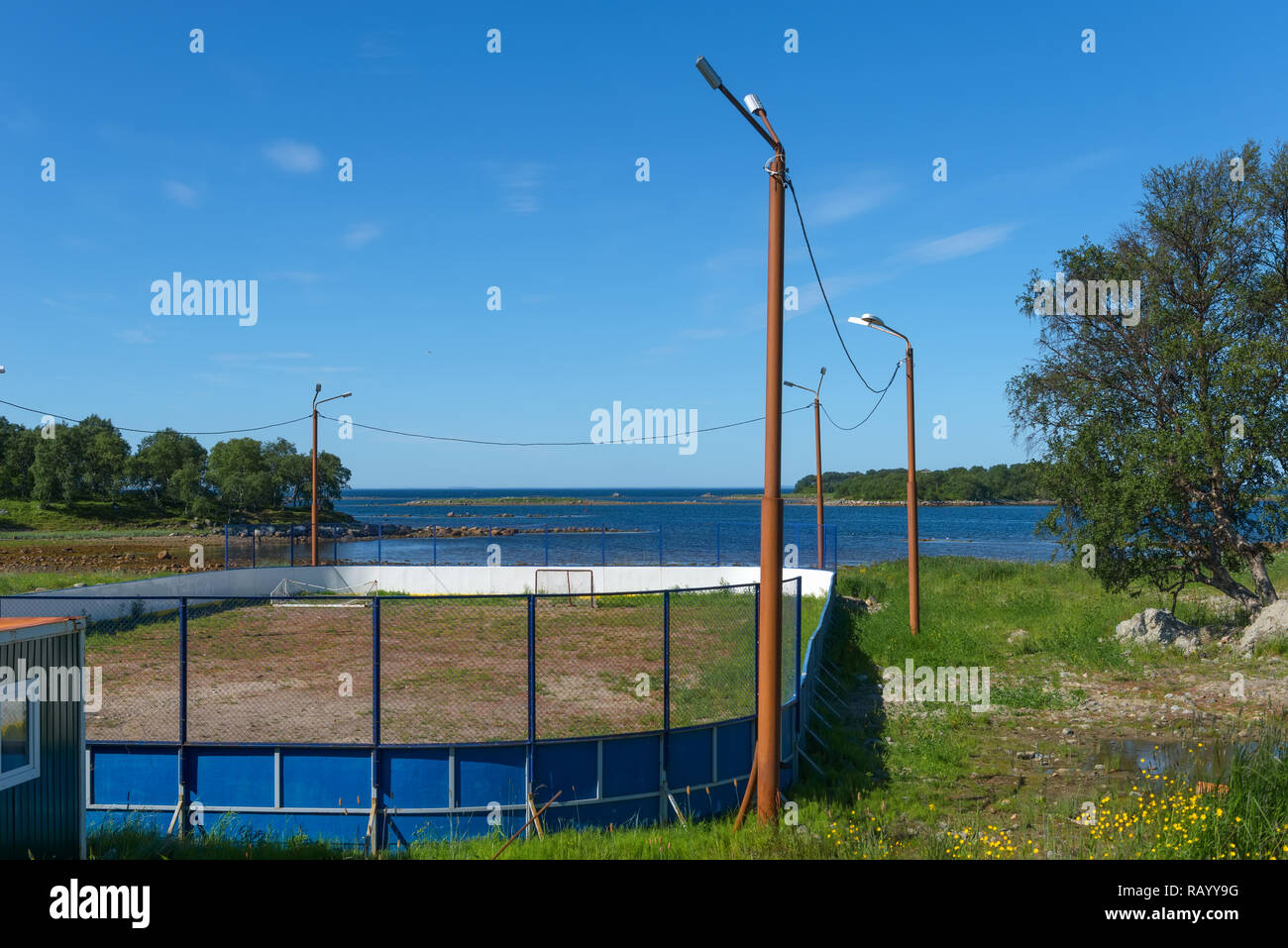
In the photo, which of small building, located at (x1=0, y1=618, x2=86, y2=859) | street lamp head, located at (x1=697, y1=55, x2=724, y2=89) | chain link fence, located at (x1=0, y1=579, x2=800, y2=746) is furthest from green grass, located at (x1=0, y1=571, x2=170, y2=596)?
street lamp head, located at (x1=697, y1=55, x2=724, y2=89)

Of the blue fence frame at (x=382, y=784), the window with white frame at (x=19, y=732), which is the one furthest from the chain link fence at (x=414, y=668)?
the window with white frame at (x=19, y=732)

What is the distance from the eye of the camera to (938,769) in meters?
11.9

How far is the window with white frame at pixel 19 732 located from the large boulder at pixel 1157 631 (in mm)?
20935

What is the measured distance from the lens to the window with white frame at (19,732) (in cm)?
731

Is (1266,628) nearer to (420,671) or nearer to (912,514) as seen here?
(912,514)

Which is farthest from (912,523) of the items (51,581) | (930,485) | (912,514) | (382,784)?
(930,485)

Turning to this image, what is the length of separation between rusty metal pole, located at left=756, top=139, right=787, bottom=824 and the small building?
6.65 meters

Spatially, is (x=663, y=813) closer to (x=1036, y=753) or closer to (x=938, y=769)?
(x=938, y=769)

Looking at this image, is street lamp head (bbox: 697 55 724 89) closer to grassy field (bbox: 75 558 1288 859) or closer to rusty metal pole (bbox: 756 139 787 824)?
rusty metal pole (bbox: 756 139 787 824)

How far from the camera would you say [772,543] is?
29.8 feet

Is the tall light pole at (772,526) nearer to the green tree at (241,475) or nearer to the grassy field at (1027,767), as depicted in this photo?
the grassy field at (1027,767)

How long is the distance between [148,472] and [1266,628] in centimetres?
10082
